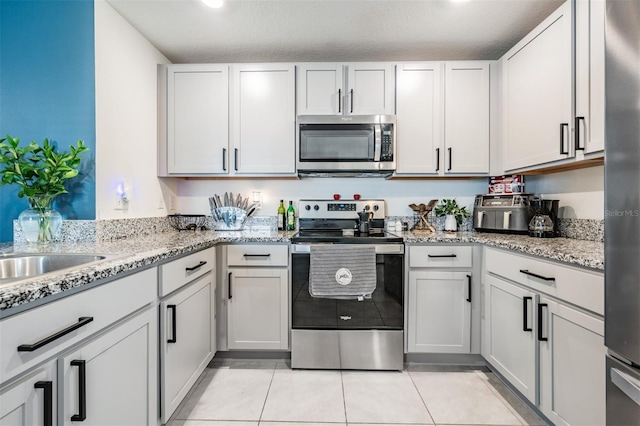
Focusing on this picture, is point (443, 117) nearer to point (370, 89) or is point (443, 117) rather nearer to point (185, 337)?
point (370, 89)

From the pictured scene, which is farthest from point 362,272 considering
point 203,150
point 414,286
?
point 203,150

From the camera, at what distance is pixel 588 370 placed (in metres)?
1.20

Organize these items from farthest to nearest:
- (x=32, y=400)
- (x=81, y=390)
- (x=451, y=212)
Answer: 1. (x=451, y=212)
2. (x=81, y=390)
3. (x=32, y=400)

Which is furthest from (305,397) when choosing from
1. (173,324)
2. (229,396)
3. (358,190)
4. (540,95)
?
(540,95)

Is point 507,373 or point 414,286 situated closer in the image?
point 507,373

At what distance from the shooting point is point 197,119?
94.5 inches

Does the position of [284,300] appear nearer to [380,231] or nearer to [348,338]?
[348,338]

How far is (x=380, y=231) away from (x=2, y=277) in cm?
223

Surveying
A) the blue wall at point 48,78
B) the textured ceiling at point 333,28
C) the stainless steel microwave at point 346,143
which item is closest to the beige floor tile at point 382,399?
the stainless steel microwave at point 346,143

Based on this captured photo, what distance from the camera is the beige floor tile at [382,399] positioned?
156cm

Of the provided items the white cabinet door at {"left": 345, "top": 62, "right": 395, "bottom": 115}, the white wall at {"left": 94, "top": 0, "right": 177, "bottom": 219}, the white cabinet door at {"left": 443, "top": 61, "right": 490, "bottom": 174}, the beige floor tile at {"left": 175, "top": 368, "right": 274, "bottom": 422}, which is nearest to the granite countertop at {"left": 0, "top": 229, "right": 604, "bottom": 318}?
the white wall at {"left": 94, "top": 0, "right": 177, "bottom": 219}

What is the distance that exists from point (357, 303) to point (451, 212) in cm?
121

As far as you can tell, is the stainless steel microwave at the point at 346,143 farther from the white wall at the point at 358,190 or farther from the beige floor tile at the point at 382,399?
the beige floor tile at the point at 382,399

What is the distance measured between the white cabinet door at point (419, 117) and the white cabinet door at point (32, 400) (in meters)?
2.22
